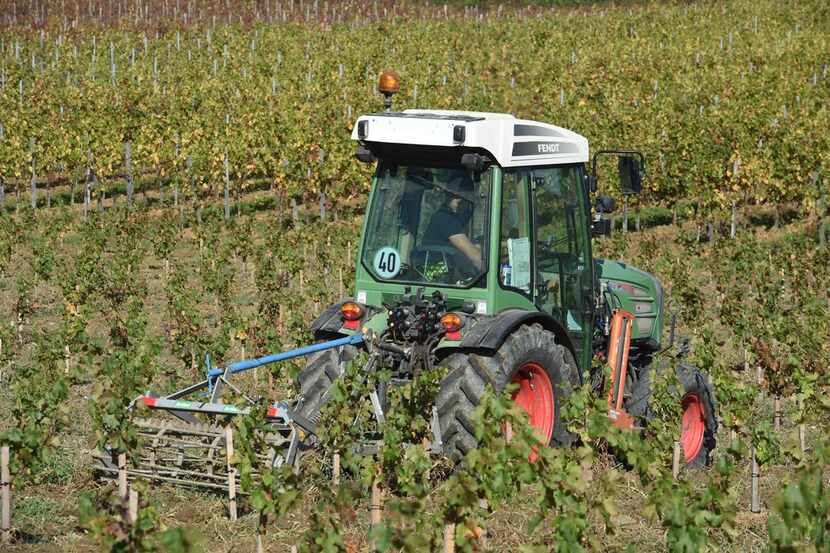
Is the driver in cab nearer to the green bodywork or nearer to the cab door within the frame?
the green bodywork

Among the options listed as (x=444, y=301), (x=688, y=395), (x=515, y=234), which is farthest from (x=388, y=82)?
(x=688, y=395)

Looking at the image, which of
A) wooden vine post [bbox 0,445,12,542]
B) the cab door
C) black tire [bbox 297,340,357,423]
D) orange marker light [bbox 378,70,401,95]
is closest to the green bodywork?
the cab door

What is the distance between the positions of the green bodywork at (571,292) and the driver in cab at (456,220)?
160mm

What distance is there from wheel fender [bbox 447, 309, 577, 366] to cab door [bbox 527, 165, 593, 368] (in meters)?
→ 0.25

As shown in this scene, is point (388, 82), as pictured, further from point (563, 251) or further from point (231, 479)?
point (231, 479)

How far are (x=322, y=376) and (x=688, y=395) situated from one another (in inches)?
128

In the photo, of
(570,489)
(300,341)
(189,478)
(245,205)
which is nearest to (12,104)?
(245,205)

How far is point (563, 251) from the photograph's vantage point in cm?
911

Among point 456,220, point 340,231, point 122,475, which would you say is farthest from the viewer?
point 340,231

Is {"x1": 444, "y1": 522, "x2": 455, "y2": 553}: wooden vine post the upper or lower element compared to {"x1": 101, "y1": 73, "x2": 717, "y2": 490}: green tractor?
lower

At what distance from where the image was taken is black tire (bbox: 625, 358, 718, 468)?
32.4ft

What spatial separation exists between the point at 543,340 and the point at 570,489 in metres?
1.99

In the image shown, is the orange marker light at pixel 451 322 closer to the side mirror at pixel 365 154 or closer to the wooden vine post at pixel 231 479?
the side mirror at pixel 365 154

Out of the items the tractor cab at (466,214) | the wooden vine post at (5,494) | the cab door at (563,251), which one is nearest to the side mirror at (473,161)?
the tractor cab at (466,214)
